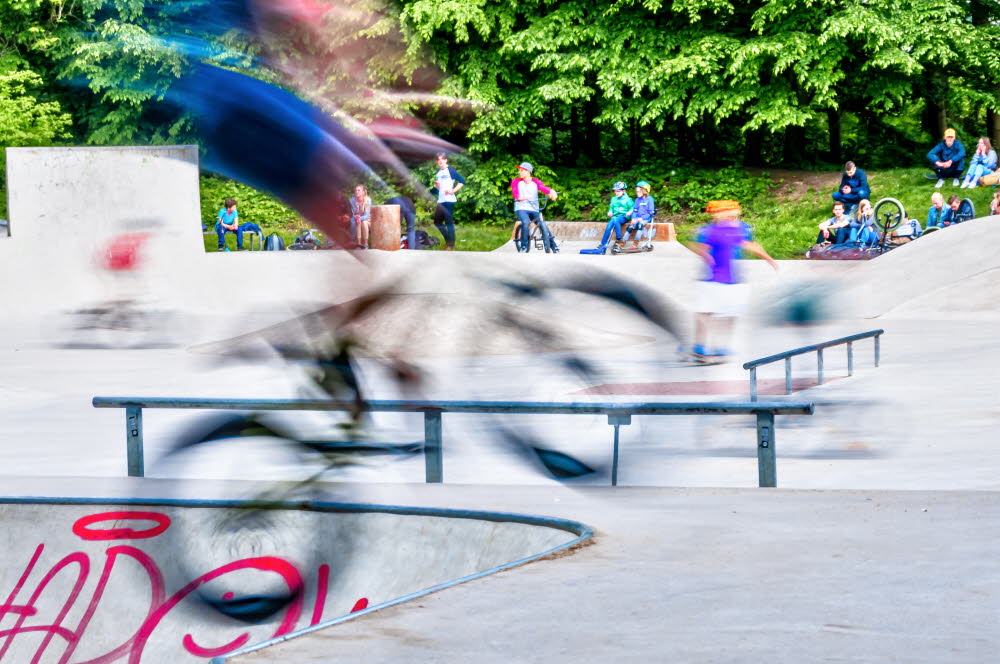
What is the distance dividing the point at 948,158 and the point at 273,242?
1769 centimetres

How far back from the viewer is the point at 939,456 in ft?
19.1

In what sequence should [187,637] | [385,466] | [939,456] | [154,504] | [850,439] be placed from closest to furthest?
[385,466]
[187,637]
[154,504]
[939,456]
[850,439]

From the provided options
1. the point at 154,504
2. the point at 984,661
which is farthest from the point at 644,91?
the point at 154,504

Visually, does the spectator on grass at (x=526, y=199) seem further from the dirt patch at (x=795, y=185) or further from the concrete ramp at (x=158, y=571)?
the dirt patch at (x=795, y=185)

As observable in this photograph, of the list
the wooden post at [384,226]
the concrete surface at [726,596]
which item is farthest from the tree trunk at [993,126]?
the wooden post at [384,226]

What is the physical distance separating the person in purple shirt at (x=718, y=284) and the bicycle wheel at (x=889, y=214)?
47.3 ft

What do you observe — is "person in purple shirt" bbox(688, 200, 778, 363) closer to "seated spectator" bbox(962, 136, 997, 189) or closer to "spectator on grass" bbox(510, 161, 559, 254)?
"spectator on grass" bbox(510, 161, 559, 254)

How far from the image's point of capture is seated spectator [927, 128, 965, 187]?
16688mm

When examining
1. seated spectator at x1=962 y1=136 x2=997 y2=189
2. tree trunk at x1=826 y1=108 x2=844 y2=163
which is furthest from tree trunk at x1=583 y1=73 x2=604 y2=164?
tree trunk at x1=826 y1=108 x2=844 y2=163

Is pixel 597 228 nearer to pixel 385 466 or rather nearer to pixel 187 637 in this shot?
pixel 385 466

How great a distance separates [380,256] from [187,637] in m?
2.04

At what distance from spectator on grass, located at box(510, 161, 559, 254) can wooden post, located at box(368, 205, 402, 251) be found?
0.68ft

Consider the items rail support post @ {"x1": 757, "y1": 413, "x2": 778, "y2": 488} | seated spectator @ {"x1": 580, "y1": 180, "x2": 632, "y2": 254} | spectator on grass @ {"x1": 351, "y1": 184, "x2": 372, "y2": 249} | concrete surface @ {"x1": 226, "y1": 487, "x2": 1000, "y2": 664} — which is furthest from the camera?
rail support post @ {"x1": 757, "y1": 413, "x2": 778, "y2": 488}

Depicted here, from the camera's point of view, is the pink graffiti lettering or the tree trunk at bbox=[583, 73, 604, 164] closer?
the tree trunk at bbox=[583, 73, 604, 164]
